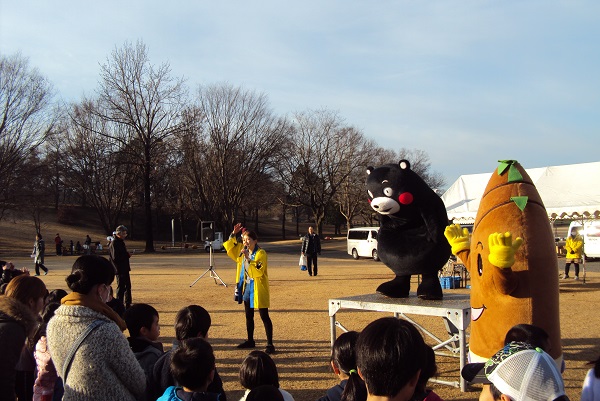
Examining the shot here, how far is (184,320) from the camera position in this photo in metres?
3.98

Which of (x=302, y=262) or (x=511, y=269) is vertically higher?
(x=511, y=269)

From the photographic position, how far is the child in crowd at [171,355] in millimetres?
3414

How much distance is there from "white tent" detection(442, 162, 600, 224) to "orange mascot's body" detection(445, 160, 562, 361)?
1230cm

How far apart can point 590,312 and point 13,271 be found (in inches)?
449

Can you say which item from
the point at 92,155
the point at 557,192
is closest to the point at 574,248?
the point at 557,192

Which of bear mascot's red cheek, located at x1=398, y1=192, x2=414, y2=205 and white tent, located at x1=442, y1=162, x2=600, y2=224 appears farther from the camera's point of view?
white tent, located at x1=442, y1=162, x2=600, y2=224

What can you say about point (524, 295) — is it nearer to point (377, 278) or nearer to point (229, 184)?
point (377, 278)

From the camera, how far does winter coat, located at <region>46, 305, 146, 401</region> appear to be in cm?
298

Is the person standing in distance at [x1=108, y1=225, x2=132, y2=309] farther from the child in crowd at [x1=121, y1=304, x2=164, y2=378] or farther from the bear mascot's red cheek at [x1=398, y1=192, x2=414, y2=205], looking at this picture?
the child in crowd at [x1=121, y1=304, x2=164, y2=378]

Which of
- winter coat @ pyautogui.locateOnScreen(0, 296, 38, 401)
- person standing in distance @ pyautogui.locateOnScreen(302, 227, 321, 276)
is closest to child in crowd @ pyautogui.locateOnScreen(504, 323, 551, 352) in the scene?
winter coat @ pyautogui.locateOnScreen(0, 296, 38, 401)

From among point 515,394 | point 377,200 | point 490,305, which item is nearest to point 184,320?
point 515,394

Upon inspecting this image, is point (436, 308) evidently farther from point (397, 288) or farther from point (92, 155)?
point (92, 155)

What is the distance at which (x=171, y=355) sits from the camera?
11.3 ft

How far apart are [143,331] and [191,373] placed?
0.97 metres
